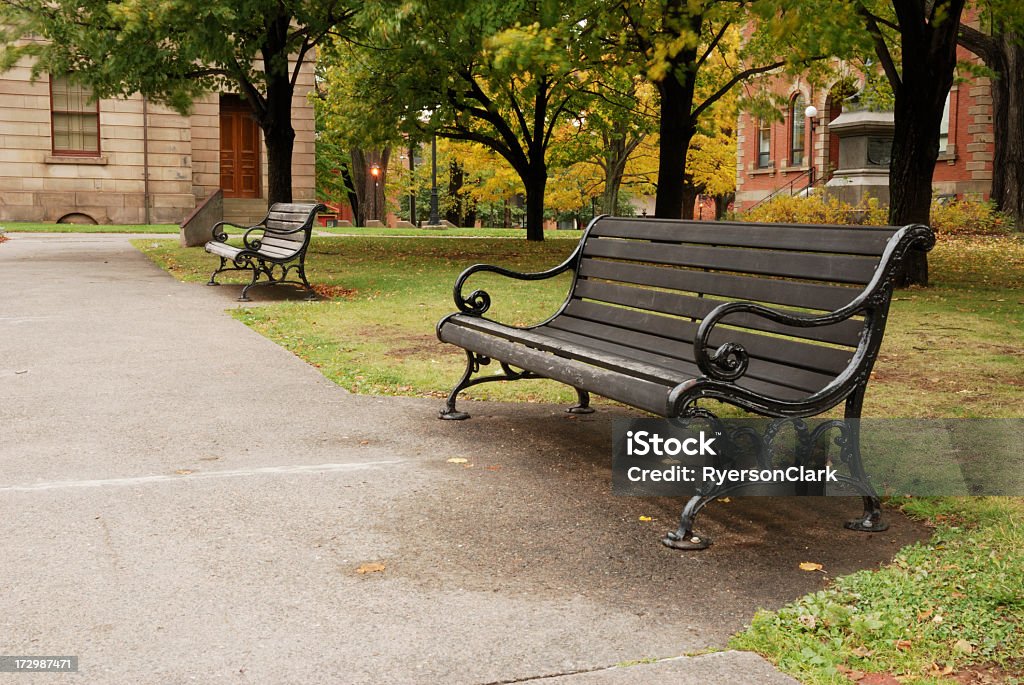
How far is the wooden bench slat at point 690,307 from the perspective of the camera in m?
4.53

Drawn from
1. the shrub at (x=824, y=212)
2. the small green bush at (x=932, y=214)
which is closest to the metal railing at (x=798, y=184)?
the shrub at (x=824, y=212)

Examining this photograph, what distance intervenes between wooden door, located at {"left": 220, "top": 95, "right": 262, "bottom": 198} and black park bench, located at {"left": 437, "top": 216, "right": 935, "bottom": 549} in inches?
1234

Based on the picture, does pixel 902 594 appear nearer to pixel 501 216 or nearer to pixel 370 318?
pixel 370 318

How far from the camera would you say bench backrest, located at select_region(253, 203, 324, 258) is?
1280 centimetres

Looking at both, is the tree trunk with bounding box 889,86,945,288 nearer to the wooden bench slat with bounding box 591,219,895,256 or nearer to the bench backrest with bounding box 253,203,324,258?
the bench backrest with bounding box 253,203,324,258

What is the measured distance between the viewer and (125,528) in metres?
4.39

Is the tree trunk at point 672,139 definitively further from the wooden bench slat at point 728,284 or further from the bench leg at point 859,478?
the bench leg at point 859,478

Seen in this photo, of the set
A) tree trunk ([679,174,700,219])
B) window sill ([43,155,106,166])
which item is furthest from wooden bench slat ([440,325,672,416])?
tree trunk ([679,174,700,219])

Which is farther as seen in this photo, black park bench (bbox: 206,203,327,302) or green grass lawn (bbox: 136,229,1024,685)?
black park bench (bbox: 206,203,327,302)

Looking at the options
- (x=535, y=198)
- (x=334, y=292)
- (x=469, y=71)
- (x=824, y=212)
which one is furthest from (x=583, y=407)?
(x=535, y=198)

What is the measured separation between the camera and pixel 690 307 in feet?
18.1

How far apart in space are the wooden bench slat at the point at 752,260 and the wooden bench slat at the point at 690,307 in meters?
0.18

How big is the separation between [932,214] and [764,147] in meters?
20.7

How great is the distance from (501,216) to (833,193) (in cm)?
4139
